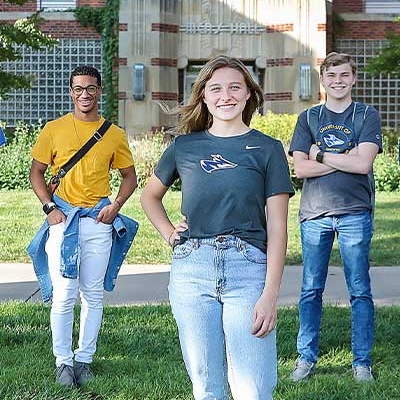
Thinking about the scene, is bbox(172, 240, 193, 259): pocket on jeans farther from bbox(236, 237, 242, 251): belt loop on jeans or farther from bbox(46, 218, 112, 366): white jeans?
bbox(46, 218, 112, 366): white jeans

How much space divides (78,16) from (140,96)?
3.32 metres

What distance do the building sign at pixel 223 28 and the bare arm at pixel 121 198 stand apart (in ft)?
56.5

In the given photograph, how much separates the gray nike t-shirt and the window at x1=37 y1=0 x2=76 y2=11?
21.3 meters

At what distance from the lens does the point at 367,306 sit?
5590 mm

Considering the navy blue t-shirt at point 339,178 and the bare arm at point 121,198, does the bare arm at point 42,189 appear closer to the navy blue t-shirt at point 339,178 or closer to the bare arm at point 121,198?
the bare arm at point 121,198

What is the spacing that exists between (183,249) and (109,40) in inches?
790

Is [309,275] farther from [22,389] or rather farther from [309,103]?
[309,103]

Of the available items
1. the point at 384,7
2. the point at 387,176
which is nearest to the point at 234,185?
the point at 387,176

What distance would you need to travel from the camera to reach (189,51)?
74.4 feet

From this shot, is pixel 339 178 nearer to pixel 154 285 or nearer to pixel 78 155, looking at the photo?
pixel 78 155

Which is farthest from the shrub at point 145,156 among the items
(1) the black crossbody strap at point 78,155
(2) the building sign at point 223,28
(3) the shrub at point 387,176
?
(1) the black crossbody strap at point 78,155

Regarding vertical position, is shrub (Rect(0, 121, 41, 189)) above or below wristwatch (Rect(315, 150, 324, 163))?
below

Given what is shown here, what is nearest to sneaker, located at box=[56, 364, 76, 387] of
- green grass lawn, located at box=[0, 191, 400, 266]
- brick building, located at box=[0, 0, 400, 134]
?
green grass lawn, located at box=[0, 191, 400, 266]

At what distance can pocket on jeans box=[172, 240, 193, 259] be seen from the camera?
3.67 metres
